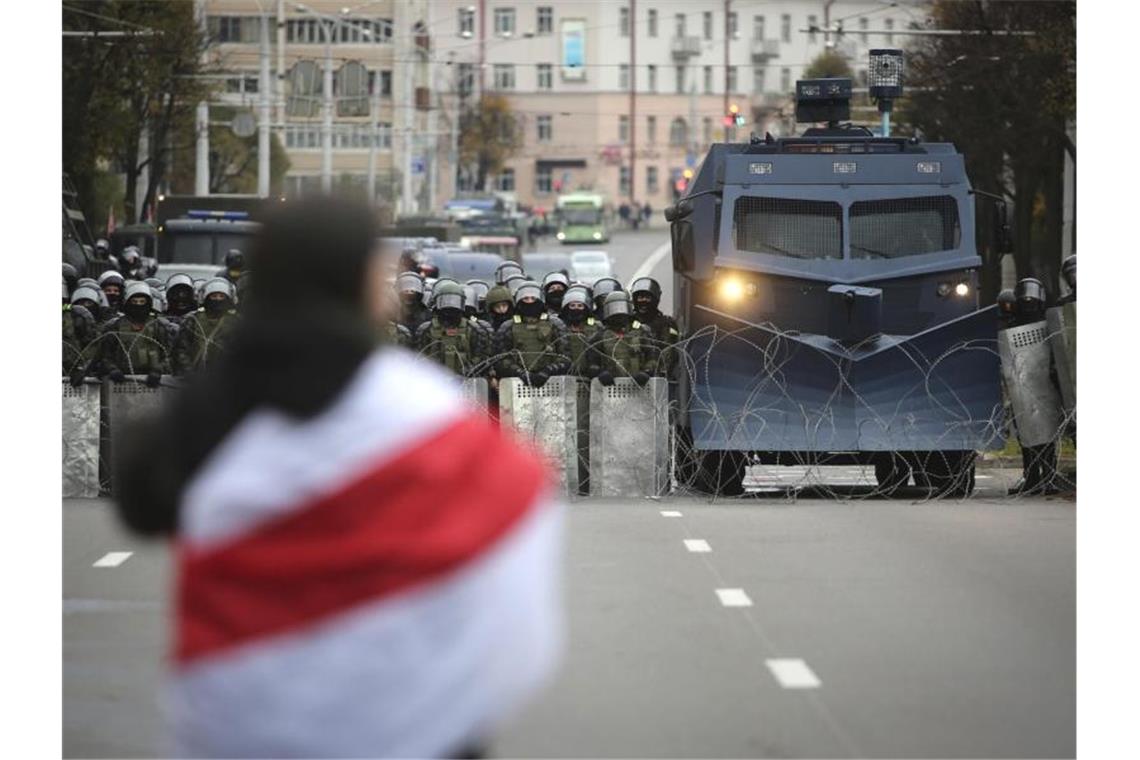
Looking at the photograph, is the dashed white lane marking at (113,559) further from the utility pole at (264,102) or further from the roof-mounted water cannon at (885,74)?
the utility pole at (264,102)

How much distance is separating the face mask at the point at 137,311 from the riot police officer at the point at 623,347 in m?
3.53

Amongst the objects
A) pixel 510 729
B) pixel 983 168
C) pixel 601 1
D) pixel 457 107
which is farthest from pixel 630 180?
pixel 510 729

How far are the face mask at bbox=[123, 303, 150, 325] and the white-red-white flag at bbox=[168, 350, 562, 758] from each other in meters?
15.5

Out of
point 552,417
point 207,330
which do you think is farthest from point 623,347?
point 207,330

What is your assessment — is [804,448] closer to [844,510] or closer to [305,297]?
[844,510]

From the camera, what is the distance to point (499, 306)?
2036cm

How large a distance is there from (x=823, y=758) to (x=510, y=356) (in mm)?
11436

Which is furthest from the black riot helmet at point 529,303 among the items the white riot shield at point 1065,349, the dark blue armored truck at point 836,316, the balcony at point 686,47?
the balcony at point 686,47

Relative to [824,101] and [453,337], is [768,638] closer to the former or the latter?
[453,337]

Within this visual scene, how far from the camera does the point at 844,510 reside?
17438 millimetres

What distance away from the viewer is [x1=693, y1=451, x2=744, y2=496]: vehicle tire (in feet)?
62.4

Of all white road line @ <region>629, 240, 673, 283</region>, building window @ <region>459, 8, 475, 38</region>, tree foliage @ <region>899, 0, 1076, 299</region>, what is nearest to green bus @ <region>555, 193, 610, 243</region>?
white road line @ <region>629, 240, 673, 283</region>

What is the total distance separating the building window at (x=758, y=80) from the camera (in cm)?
12938

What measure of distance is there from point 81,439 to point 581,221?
307 feet
